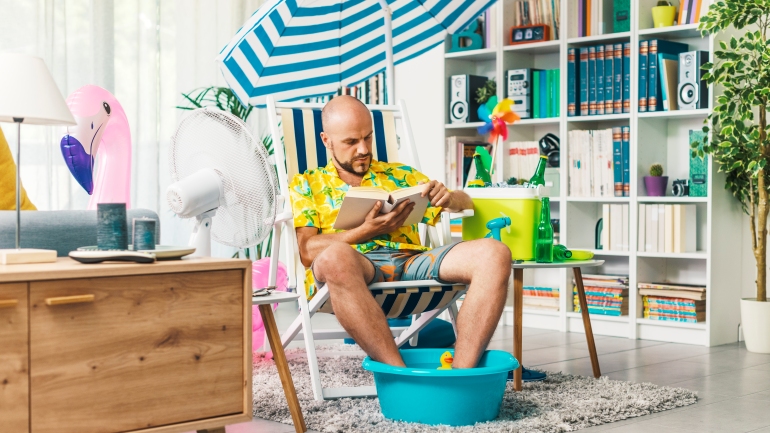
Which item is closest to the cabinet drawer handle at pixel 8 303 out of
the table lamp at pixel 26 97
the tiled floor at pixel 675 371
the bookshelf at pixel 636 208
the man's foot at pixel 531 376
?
the table lamp at pixel 26 97

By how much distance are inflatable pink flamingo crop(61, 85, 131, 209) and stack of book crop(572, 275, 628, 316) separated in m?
2.30

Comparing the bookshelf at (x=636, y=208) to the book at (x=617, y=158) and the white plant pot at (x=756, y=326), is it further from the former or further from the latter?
the white plant pot at (x=756, y=326)

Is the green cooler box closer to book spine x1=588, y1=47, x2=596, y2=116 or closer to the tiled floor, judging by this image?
the tiled floor

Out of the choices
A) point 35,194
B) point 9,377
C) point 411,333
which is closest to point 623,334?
point 411,333

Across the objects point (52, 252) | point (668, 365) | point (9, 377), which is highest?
point (52, 252)

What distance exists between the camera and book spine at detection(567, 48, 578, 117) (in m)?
4.44

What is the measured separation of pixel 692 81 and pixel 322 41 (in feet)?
5.43

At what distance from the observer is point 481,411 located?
240 centimetres

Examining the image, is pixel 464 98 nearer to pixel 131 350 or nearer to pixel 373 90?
pixel 373 90

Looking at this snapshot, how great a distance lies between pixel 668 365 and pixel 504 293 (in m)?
1.27

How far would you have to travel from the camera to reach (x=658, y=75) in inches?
164

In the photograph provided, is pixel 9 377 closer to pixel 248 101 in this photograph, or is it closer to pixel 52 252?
pixel 52 252

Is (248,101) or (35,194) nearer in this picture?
(248,101)

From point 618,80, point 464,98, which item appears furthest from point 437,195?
point 464,98
